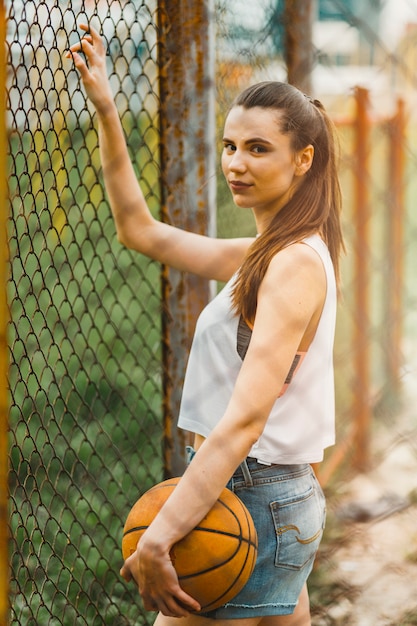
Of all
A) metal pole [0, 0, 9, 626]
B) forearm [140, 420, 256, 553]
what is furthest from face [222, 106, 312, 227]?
metal pole [0, 0, 9, 626]

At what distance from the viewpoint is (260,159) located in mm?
1980

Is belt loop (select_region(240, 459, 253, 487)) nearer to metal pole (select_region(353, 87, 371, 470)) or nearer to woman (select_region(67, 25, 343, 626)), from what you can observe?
woman (select_region(67, 25, 343, 626))

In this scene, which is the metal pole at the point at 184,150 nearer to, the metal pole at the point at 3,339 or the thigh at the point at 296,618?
the thigh at the point at 296,618

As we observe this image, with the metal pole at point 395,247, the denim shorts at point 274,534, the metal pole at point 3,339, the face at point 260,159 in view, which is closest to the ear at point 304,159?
the face at point 260,159

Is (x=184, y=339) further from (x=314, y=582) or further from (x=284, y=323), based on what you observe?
(x=314, y=582)

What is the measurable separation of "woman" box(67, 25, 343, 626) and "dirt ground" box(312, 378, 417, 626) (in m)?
1.07

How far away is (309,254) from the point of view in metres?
1.88

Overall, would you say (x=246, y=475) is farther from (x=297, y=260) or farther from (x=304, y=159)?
(x=304, y=159)

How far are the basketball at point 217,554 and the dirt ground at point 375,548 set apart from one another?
125 cm

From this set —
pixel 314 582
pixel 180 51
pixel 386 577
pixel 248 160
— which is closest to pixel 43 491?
pixel 314 582

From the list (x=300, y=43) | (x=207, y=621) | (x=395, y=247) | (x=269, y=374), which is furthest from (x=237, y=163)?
(x=395, y=247)

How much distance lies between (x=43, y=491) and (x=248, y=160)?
232cm

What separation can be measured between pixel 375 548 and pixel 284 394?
2269mm

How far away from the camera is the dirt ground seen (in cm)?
337
